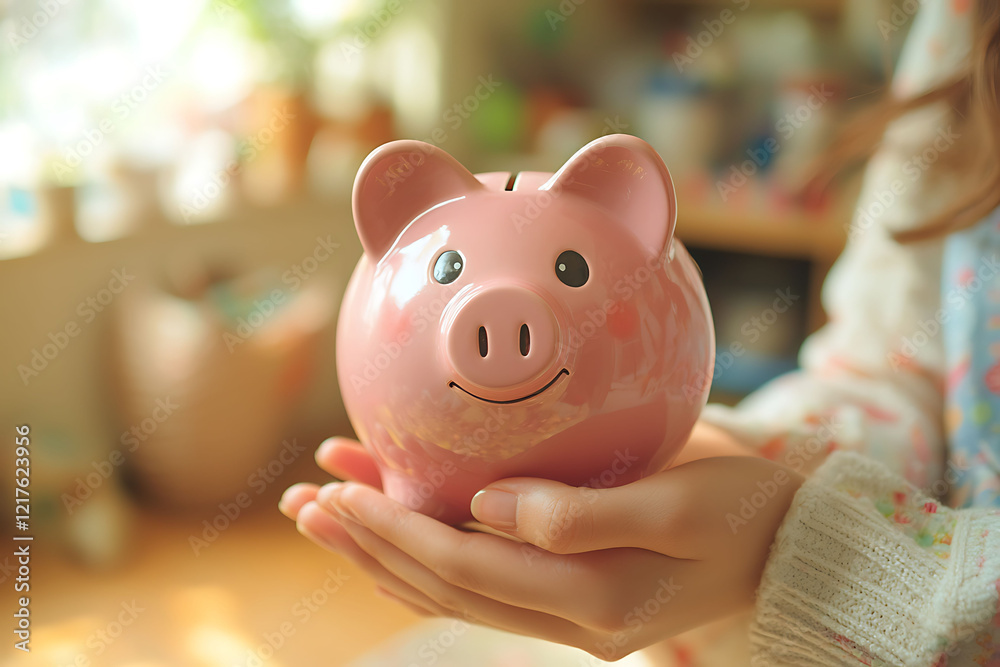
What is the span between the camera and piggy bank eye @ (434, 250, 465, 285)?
0.51 m

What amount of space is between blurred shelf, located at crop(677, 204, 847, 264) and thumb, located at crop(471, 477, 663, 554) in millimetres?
1279

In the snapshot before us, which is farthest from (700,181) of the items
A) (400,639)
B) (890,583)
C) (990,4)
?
(890,583)

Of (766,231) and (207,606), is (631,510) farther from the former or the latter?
(766,231)

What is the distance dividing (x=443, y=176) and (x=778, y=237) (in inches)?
55.5

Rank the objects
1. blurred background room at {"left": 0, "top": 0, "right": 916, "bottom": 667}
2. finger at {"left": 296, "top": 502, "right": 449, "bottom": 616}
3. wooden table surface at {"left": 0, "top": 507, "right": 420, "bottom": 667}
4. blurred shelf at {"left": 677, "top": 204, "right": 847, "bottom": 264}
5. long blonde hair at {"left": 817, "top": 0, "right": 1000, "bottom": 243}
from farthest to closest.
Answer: blurred shelf at {"left": 677, "top": 204, "right": 847, "bottom": 264}, blurred background room at {"left": 0, "top": 0, "right": 916, "bottom": 667}, wooden table surface at {"left": 0, "top": 507, "right": 420, "bottom": 667}, long blonde hair at {"left": 817, "top": 0, "right": 1000, "bottom": 243}, finger at {"left": 296, "top": 502, "right": 449, "bottom": 616}

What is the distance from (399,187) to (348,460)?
9.0 inches

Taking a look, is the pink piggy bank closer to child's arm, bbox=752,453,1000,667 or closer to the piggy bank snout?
the piggy bank snout

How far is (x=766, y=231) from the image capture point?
1811 millimetres

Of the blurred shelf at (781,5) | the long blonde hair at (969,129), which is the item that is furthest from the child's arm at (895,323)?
the blurred shelf at (781,5)

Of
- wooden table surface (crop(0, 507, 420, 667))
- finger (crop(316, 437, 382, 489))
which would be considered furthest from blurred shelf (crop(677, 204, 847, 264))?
finger (crop(316, 437, 382, 489))

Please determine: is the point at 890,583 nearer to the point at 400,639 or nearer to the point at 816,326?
the point at 400,639

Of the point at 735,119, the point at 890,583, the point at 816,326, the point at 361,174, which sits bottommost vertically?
the point at 890,583

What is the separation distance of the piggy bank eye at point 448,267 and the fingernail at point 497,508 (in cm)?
13

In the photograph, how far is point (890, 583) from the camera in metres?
0.54
